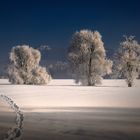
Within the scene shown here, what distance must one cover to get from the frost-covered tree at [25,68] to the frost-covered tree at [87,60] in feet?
34.0

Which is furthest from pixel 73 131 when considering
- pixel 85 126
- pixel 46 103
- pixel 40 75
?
pixel 40 75

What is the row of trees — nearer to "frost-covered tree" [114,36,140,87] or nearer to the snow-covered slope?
"frost-covered tree" [114,36,140,87]

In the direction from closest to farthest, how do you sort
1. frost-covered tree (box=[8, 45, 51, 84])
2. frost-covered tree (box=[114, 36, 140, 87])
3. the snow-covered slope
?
the snow-covered slope → frost-covered tree (box=[114, 36, 140, 87]) → frost-covered tree (box=[8, 45, 51, 84])

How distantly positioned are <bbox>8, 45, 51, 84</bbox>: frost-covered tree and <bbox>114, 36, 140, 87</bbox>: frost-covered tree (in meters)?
15.3

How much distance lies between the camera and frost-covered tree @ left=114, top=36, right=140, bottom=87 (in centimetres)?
6700

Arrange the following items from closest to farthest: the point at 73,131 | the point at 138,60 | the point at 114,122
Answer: the point at 73,131 → the point at 114,122 → the point at 138,60

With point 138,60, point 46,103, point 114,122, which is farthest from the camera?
point 138,60

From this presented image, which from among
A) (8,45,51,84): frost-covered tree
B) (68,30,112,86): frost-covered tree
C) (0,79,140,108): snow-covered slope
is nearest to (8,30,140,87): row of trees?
(68,30,112,86): frost-covered tree

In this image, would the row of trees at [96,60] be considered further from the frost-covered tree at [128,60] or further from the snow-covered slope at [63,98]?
the snow-covered slope at [63,98]

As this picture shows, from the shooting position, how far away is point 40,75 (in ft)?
252

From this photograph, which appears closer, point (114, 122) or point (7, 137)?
point (7, 137)

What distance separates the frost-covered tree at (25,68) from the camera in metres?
76.4

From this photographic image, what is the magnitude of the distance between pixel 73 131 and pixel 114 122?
12.1 ft

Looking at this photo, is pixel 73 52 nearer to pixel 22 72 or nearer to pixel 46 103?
pixel 22 72
